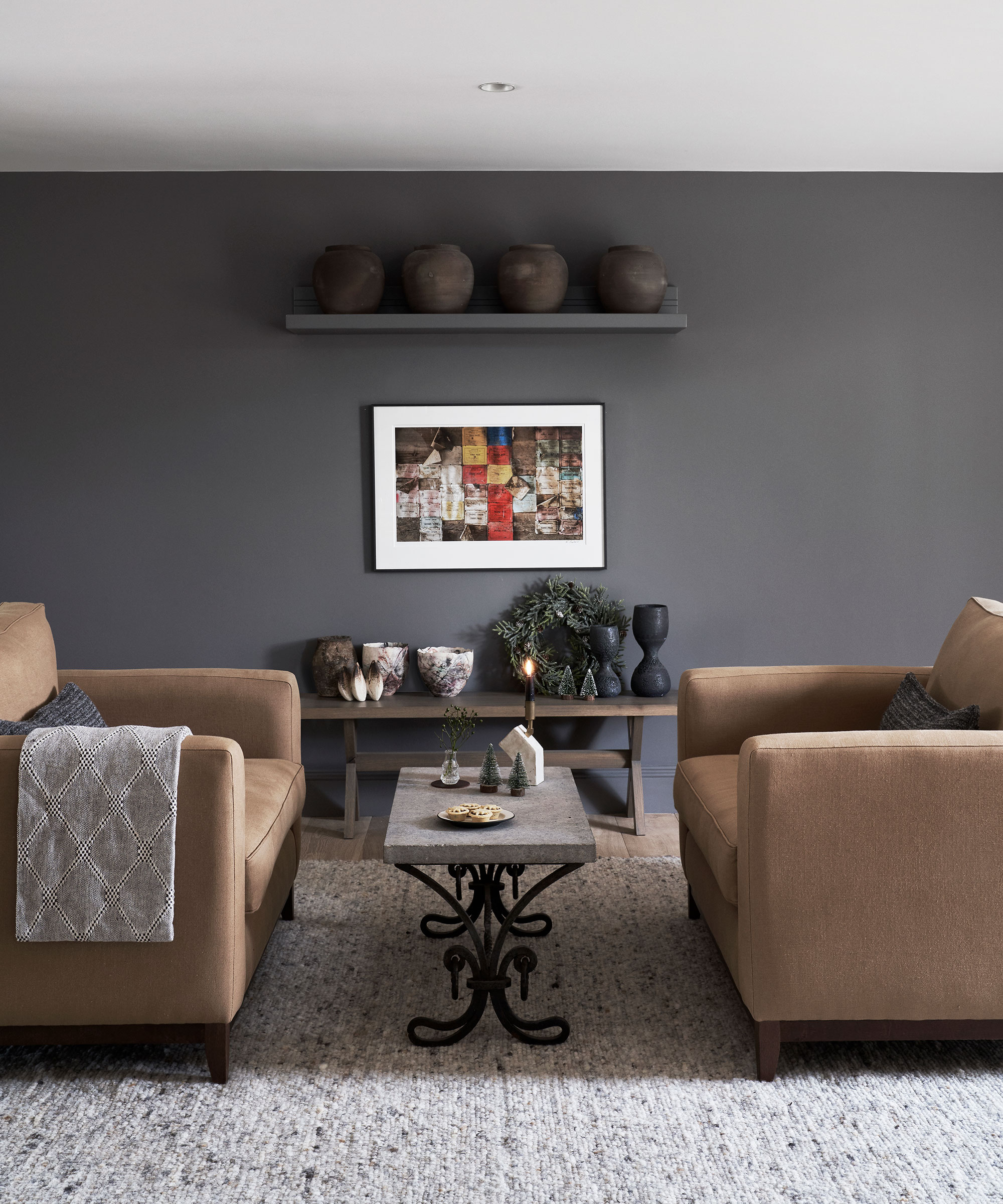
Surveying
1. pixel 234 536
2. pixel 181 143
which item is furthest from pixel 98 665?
pixel 181 143

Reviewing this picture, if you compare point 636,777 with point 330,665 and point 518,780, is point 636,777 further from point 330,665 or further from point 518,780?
point 518,780

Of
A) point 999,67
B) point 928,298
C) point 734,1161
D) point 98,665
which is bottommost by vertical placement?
point 734,1161

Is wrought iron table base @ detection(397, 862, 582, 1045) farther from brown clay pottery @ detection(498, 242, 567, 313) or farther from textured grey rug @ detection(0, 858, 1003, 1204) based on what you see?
brown clay pottery @ detection(498, 242, 567, 313)

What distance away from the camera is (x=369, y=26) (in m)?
2.90

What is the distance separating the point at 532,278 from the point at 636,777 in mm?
2006

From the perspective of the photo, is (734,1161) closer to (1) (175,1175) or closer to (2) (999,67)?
(1) (175,1175)

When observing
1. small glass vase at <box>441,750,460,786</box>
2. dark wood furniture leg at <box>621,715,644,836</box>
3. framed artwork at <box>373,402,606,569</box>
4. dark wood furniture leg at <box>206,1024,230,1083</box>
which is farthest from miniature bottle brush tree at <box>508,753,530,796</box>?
framed artwork at <box>373,402,606,569</box>

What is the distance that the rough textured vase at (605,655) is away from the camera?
4059 mm

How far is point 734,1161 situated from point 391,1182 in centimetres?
64

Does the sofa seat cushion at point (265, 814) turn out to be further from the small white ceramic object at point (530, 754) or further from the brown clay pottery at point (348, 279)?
the brown clay pottery at point (348, 279)

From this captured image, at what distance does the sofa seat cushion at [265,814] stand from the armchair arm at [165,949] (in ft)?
0.45

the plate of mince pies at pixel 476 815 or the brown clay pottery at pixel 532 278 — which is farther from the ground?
the brown clay pottery at pixel 532 278

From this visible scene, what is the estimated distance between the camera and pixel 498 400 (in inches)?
166

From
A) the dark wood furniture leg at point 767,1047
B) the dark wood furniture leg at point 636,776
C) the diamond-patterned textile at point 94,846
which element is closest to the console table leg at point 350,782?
the dark wood furniture leg at point 636,776
